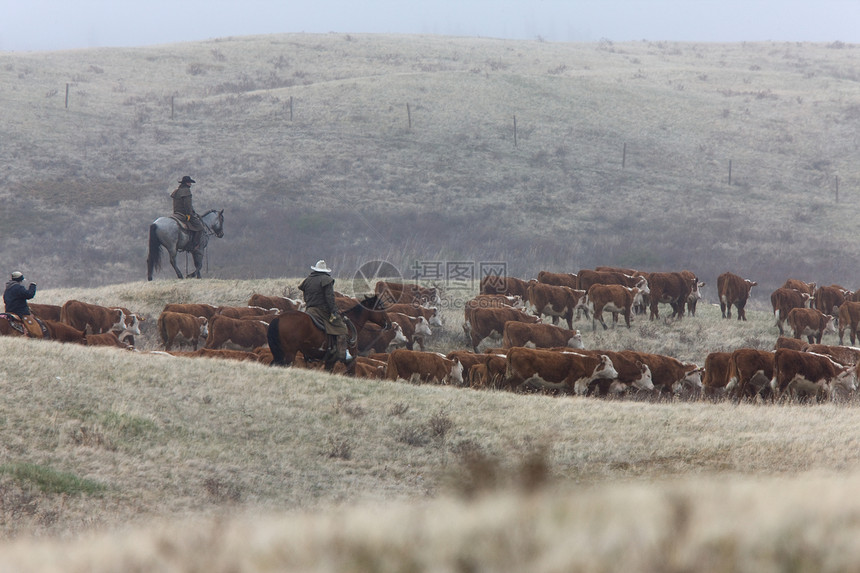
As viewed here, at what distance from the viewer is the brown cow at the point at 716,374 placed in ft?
49.9

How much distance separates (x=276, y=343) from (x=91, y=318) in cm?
718

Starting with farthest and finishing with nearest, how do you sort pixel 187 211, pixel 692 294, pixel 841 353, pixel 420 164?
pixel 420 164 → pixel 692 294 → pixel 187 211 → pixel 841 353

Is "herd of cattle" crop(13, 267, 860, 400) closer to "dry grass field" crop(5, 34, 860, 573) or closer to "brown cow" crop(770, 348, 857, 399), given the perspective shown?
"brown cow" crop(770, 348, 857, 399)

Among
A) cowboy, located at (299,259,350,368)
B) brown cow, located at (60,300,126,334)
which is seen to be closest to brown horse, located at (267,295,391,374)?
cowboy, located at (299,259,350,368)

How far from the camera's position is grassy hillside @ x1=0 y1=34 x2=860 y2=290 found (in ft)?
127

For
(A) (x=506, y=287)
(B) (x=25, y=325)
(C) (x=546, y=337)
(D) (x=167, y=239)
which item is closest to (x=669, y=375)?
(C) (x=546, y=337)

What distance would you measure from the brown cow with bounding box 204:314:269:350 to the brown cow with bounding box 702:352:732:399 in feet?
30.3

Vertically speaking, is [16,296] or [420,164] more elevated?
[420,164]

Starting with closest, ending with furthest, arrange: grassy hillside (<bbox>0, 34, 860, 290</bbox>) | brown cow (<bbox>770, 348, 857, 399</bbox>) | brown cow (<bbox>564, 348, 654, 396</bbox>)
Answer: brown cow (<bbox>770, 348, 857, 399</bbox>), brown cow (<bbox>564, 348, 654, 396</bbox>), grassy hillside (<bbox>0, 34, 860, 290</bbox>)

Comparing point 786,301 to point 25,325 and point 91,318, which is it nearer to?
point 91,318

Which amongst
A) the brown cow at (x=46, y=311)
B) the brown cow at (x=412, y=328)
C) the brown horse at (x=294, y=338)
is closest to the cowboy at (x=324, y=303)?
the brown horse at (x=294, y=338)

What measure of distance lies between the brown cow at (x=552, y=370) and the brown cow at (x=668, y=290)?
9.58 meters

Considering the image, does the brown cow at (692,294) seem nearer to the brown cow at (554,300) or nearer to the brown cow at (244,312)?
the brown cow at (554,300)

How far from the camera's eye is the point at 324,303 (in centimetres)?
1398
